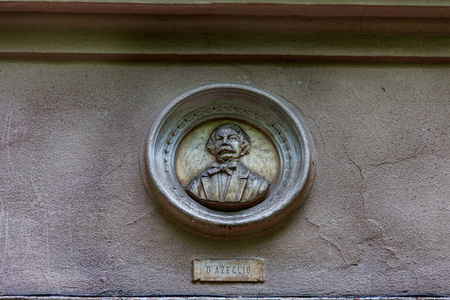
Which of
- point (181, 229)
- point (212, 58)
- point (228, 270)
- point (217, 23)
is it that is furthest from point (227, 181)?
point (217, 23)

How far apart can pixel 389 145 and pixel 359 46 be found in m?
0.81

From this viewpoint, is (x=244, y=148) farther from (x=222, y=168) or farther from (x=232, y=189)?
(x=232, y=189)

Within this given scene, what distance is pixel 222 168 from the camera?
13.0 feet

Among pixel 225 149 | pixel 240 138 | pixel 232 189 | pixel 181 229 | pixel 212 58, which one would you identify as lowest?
pixel 181 229

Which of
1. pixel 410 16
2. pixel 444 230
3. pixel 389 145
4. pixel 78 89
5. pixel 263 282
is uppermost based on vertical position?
pixel 410 16

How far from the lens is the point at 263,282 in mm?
3693

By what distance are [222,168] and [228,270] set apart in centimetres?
71

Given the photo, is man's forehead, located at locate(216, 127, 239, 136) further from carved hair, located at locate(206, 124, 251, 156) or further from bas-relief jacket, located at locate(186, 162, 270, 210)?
bas-relief jacket, located at locate(186, 162, 270, 210)

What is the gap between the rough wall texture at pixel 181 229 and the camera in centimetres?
371

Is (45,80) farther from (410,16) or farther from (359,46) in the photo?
(410,16)

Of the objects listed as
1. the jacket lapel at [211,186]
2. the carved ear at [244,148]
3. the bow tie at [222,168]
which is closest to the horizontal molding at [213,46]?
the carved ear at [244,148]

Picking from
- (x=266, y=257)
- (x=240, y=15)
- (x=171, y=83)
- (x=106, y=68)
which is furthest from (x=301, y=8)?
(x=266, y=257)

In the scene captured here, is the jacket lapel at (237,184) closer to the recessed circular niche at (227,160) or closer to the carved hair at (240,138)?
the recessed circular niche at (227,160)

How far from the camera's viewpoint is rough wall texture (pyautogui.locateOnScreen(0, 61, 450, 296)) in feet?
12.2
